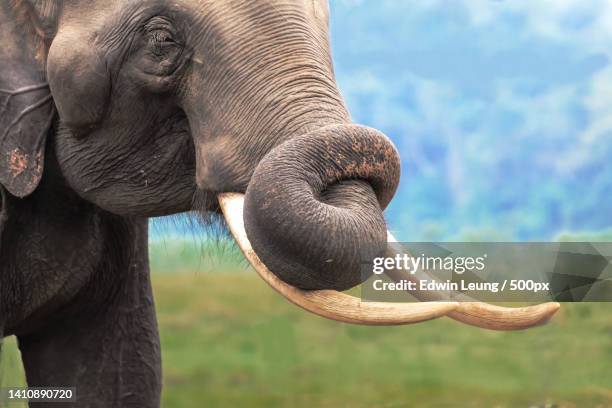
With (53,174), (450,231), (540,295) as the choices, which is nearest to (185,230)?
(53,174)

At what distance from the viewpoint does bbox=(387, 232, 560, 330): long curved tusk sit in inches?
130

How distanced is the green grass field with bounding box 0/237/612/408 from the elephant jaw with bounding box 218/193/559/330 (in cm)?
317

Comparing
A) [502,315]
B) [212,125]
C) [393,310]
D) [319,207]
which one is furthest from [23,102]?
[502,315]

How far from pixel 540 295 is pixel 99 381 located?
5.21ft

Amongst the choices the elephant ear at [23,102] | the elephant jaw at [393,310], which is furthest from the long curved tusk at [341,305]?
the elephant ear at [23,102]

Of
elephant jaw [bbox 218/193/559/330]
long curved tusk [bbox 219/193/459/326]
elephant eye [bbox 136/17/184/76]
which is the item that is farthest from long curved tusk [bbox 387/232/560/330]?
elephant eye [bbox 136/17/184/76]

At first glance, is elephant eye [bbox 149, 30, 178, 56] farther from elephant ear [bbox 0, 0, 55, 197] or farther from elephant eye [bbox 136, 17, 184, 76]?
elephant ear [bbox 0, 0, 55, 197]

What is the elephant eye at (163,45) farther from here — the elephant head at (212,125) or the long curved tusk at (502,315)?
the long curved tusk at (502,315)

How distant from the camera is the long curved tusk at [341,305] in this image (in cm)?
326

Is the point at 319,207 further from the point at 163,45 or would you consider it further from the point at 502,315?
the point at 163,45

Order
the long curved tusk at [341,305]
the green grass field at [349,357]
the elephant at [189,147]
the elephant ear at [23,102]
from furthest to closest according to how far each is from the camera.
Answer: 1. the green grass field at [349,357]
2. the elephant ear at [23,102]
3. the elephant at [189,147]
4. the long curved tusk at [341,305]

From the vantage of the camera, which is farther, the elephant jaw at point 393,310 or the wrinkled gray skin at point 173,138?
the wrinkled gray skin at point 173,138

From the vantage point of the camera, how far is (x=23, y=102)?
411 centimetres

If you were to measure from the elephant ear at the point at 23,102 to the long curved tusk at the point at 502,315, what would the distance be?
1.39 m
